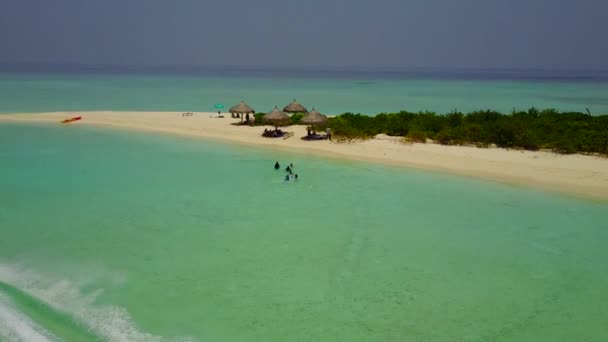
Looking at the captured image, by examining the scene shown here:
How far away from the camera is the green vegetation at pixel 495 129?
16875 mm

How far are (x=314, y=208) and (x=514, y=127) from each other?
983 cm

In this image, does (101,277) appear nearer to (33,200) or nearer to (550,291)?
(33,200)

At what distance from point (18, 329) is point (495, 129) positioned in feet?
54.0

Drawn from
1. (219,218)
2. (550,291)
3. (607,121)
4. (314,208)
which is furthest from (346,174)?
(607,121)

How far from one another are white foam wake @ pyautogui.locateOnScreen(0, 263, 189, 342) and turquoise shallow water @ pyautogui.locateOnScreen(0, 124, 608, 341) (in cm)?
3

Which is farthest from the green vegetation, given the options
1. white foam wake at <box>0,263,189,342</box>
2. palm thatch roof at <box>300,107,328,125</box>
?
white foam wake at <box>0,263,189,342</box>

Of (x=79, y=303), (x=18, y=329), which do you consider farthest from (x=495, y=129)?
(x=18, y=329)

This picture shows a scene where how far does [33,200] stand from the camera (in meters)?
12.2

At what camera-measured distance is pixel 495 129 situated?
18172 millimetres

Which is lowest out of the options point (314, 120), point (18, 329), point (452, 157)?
point (18, 329)

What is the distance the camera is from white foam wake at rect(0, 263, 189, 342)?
250 inches

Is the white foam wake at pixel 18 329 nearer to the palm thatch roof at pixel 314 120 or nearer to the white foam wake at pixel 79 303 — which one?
the white foam wake at pixel 79 303

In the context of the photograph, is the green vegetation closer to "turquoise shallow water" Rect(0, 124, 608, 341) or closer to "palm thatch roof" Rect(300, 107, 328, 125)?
"palm thatch roof" Rect(300, 107, 328, 125)

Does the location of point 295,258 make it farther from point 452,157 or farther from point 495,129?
point 495,129
